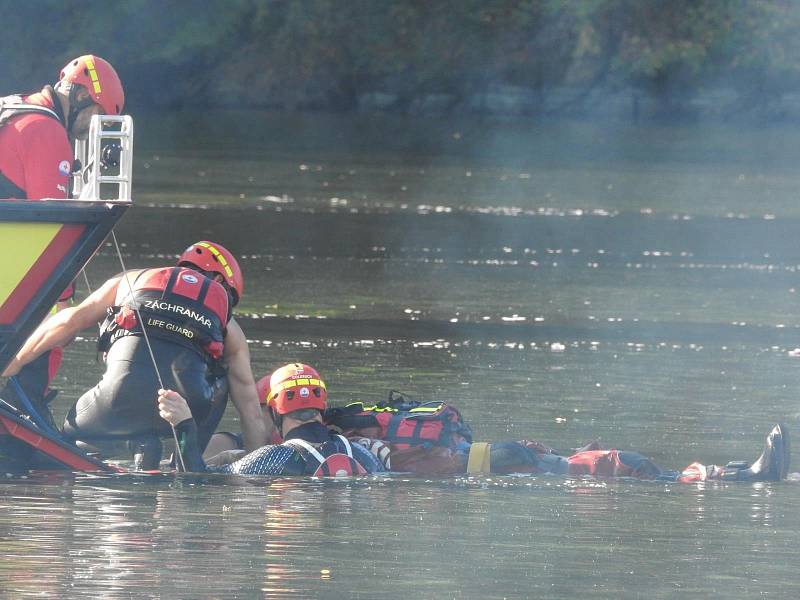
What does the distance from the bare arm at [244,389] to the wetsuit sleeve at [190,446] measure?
0.36 meters

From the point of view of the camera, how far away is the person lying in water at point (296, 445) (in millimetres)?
8359

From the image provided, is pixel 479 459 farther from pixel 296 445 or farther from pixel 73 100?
pixel 73 100

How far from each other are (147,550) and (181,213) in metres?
16.3

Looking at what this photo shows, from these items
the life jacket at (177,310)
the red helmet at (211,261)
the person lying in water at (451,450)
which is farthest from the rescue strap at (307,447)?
the red helmet at (211,261)

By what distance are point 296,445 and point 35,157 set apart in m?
1.72

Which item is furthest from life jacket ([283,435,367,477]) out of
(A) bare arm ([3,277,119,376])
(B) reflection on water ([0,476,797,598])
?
(A) bare arm ([3,277,119,376])

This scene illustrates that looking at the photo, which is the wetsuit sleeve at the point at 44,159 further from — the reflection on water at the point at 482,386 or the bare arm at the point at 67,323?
the reflection on water at the point at 482,386

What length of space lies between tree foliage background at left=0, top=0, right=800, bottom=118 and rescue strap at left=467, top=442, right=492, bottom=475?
155 ft

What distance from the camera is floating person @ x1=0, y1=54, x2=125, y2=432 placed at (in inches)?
339

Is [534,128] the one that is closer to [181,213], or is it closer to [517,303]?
[181,213]

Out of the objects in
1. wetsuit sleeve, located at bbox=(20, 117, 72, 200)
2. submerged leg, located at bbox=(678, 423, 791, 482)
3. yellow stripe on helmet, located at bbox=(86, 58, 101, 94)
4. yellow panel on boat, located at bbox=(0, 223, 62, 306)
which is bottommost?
submerged leg, located at bbox=(678, 423, 791, 482)

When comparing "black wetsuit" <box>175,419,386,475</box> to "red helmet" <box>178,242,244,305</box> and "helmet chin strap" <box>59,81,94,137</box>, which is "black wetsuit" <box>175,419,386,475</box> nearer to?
"red helmet" <box>178,242,244,305</box>

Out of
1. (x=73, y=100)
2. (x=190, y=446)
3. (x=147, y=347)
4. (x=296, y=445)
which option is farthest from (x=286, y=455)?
(x=73, y=100)

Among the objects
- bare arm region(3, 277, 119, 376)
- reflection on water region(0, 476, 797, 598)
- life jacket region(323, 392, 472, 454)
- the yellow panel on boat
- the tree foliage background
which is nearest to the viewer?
reflection on water region(0, 476, 797, 598)
